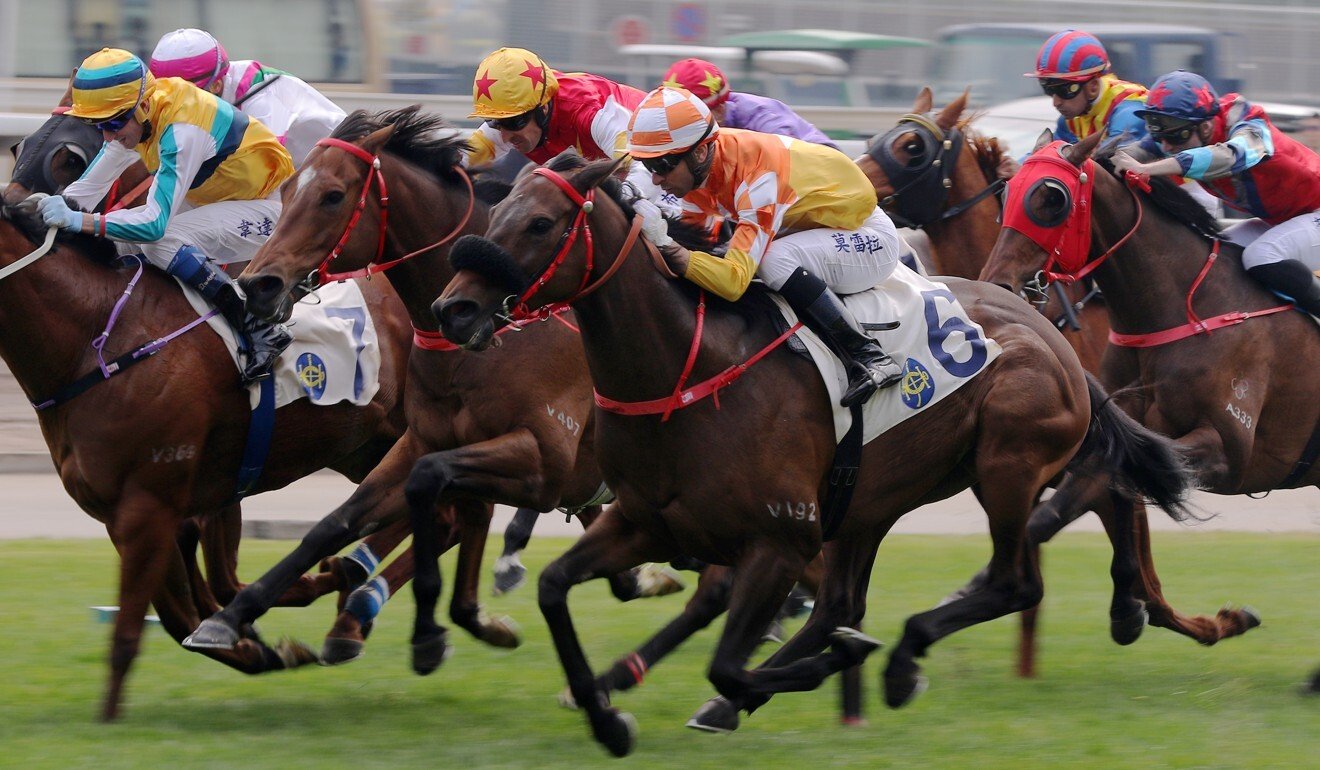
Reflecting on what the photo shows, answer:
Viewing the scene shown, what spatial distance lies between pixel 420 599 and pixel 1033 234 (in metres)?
2.45

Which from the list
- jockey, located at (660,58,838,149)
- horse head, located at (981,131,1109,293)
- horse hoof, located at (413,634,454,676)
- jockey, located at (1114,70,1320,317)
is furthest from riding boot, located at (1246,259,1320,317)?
horse hoof, located at (413,634,454,676)

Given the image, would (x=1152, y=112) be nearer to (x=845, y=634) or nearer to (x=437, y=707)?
(x=845, y=634)

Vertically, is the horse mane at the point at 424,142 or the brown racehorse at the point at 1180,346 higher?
the horse mane at the point at 424,142

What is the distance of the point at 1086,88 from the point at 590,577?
353 cm

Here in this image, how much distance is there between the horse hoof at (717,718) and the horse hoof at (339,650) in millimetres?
1373

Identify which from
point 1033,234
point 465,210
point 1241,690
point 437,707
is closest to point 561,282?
point 465,210

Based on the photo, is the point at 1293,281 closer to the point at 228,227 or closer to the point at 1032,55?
the point at 228,227

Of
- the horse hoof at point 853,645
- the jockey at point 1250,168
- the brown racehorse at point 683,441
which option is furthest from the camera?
the jockey at point 1250,168

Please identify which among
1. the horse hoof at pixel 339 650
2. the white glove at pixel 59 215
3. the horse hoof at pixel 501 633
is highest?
the white glove at pixel 59 215

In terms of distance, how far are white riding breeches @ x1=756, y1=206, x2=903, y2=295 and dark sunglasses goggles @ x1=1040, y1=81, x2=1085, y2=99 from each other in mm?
2173

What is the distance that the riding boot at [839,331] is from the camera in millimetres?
5407

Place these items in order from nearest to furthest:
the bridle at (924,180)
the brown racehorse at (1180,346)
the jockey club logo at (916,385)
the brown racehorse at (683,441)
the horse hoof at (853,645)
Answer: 1. the brown racehorse at (683,441)
2. the horse hoof at (853,645)
3. the jockey club logo at (916,385)
4. the brown racehorse at (1180,346)
5. the bridle at (924,180)

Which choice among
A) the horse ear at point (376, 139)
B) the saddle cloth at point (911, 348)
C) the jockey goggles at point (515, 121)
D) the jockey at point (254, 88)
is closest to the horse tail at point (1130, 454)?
the saddle cloth at point (911, 348)

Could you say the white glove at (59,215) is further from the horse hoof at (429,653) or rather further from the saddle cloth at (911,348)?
the saddle cloth at (911,348)
